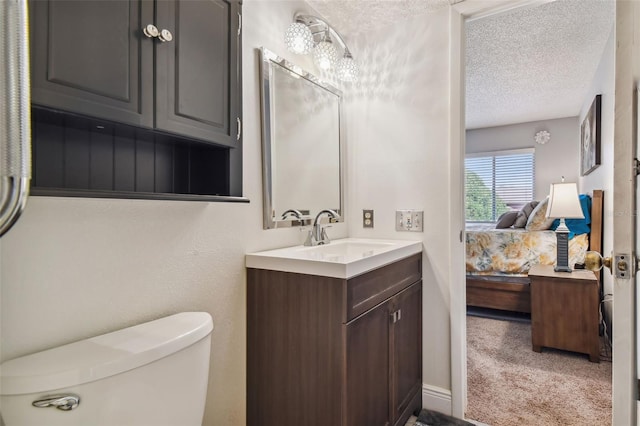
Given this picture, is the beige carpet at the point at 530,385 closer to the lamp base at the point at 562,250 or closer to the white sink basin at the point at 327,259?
the lamp base at the point at 562,250

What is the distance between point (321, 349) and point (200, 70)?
101 cm

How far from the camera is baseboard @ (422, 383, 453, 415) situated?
186cm

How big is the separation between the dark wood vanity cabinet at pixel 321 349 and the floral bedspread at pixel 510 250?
2.19 m

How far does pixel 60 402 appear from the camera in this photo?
719 mm

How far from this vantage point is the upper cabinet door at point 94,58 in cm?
68

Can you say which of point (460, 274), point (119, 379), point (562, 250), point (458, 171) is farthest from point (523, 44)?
point (119, 379)

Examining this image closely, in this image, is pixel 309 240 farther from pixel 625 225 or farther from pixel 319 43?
pixel 625 225

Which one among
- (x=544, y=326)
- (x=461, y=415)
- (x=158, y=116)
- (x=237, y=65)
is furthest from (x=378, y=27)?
(x=544, y=326)

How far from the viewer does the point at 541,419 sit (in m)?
1.80

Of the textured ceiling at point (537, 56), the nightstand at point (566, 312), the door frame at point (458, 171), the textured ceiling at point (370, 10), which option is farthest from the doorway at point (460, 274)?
the nightstand at point (566, 312)

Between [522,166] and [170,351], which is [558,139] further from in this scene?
[170,351]

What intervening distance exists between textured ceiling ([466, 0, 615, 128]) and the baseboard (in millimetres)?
2077

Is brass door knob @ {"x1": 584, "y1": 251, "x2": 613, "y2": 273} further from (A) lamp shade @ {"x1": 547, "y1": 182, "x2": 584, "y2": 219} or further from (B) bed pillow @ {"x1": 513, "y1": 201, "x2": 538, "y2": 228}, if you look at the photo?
(B) bed pillow @ {"x1": 513, "y1": 201, "x2": 538, "y2": 228}

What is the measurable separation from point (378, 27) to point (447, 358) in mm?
1907
